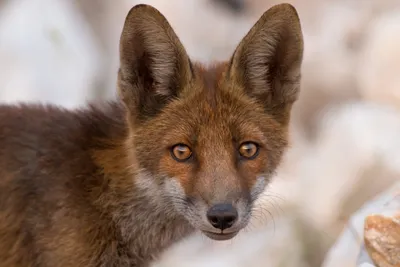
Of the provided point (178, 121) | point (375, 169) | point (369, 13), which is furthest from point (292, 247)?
point (369, 13)

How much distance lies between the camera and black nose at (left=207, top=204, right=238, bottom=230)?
2869 mm

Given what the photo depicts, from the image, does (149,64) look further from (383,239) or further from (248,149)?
(383,239)

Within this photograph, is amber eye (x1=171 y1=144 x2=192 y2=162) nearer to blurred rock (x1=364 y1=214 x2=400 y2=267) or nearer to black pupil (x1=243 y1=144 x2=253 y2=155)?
black pupil (x1=243 y1=144 x2=253 y2=155)

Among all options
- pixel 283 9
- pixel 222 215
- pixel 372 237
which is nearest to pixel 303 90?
pixel 372 237

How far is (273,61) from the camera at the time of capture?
3309 millimetres

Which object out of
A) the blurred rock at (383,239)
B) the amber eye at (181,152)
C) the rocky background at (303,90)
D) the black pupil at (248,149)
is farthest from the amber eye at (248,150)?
the rocky background at (303,90)

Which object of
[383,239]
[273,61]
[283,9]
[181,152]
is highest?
[283,9]

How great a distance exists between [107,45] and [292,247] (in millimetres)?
2995

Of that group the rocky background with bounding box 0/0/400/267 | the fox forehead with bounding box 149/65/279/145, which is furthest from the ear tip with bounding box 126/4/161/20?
the rocky background with bounding box 0/0/400/267

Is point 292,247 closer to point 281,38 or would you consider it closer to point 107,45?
point 281,38

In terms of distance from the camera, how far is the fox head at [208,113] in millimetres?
2980

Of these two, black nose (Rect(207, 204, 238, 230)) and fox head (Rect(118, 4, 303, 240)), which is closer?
black nose (Rect(207, 204, 238, 230))

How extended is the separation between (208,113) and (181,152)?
222 millimetres

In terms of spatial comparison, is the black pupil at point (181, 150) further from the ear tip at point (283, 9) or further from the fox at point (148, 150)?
the ear tip at point (283, 9)
